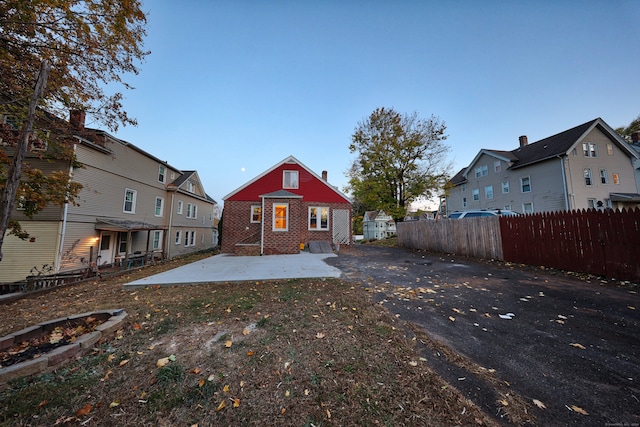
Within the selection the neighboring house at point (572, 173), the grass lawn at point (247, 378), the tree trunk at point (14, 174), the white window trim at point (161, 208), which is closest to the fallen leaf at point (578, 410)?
the grass lawn at point (247, 378)

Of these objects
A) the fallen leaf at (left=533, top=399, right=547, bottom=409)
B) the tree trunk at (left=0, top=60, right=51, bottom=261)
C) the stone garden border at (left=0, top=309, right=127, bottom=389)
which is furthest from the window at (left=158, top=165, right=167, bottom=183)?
the fallen leaf at (left=533, top=399, right=547, bottom=409)

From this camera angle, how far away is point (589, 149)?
19422 millimetres

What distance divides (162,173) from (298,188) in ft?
42.2

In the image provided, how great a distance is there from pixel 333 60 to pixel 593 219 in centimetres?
1606

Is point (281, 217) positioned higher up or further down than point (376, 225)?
further down

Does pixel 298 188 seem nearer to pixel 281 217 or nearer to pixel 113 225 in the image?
pixel 281 217

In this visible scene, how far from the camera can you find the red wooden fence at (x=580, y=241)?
20.5 feet

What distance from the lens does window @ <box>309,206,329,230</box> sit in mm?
15836

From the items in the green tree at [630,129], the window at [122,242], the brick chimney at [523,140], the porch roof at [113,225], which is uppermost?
the green tree at [630,129]

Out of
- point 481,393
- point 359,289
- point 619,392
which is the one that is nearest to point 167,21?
point 359,289

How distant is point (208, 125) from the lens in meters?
22.6

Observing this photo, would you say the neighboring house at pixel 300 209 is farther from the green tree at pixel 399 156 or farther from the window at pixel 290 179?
the green tree at pixel 399 156

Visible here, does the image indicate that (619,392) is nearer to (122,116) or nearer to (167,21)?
(122,116)

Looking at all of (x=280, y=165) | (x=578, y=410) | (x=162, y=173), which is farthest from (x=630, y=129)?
(x=162, y=173)
